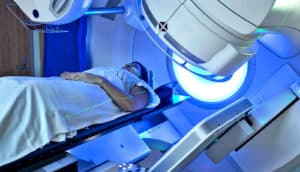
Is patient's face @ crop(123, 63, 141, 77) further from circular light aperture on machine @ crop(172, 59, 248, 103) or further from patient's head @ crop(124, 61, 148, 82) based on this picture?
circular light aperture on machine @ crop(172, 59, 248, 103)

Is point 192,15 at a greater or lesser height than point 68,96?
lesser

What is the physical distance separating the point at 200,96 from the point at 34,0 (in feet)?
4.20

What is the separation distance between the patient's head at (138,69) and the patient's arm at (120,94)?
0.28m

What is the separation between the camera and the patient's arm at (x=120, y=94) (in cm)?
196

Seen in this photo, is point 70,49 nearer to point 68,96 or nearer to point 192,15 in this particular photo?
point 68,96

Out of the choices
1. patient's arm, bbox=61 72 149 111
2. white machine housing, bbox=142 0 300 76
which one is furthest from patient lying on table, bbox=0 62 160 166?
white machine housing, bbox=142 0 300 76

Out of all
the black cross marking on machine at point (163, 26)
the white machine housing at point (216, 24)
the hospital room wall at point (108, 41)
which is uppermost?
the hospital room wall at point (108, 41)

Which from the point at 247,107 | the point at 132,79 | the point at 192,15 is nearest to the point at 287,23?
the point at 192,15

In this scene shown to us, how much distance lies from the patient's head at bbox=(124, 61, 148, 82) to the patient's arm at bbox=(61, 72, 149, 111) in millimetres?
283

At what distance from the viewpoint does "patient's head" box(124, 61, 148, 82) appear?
238 centimetres

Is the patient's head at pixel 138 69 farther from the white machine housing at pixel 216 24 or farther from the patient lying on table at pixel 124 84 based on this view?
the white machine housing at pixel 216 24

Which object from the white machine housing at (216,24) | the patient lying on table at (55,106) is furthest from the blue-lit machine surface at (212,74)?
the patient lying on table at (55,106)

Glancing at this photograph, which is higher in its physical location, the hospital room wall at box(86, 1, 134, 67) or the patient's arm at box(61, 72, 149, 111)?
the hospital room wall at box(86, 1, 134, 67)

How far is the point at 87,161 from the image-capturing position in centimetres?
205
